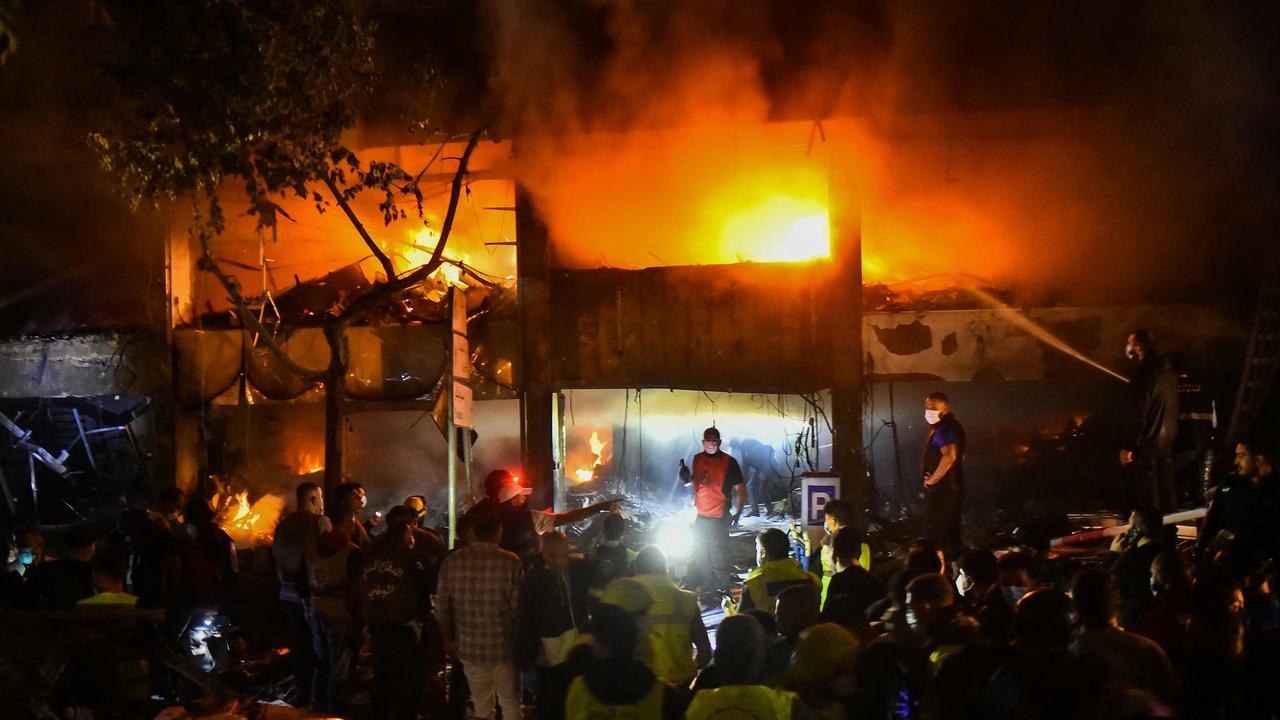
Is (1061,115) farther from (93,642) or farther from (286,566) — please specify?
(93,642)

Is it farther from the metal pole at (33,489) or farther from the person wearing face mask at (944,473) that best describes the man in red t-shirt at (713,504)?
the metal pole at (33,489)

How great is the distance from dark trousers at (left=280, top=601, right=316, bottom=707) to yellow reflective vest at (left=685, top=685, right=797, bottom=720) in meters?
5.11

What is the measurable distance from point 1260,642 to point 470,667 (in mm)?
4790

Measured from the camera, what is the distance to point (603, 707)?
4.35 m

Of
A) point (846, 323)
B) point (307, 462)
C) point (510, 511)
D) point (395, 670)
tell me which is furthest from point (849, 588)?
point (307, 462)

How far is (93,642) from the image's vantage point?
5.71 m

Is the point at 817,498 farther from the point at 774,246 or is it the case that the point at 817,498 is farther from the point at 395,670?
the point at 774,246

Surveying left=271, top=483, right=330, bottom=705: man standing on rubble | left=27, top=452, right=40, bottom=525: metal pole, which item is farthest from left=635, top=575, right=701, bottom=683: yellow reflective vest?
left=27, top=452, right=40, bottom=525: metal pole

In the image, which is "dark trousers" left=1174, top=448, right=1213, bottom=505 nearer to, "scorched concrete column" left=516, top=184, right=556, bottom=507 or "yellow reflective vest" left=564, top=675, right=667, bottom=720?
"scorched concrete column" left=516, top=184, right=556, bottom=507

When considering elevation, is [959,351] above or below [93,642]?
above

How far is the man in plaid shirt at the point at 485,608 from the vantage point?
637cm

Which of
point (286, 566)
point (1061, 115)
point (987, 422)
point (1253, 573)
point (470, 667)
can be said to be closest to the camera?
point (1253, 573)

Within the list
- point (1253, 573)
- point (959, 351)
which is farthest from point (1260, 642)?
point (959, 351)

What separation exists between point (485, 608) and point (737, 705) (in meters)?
2.75
